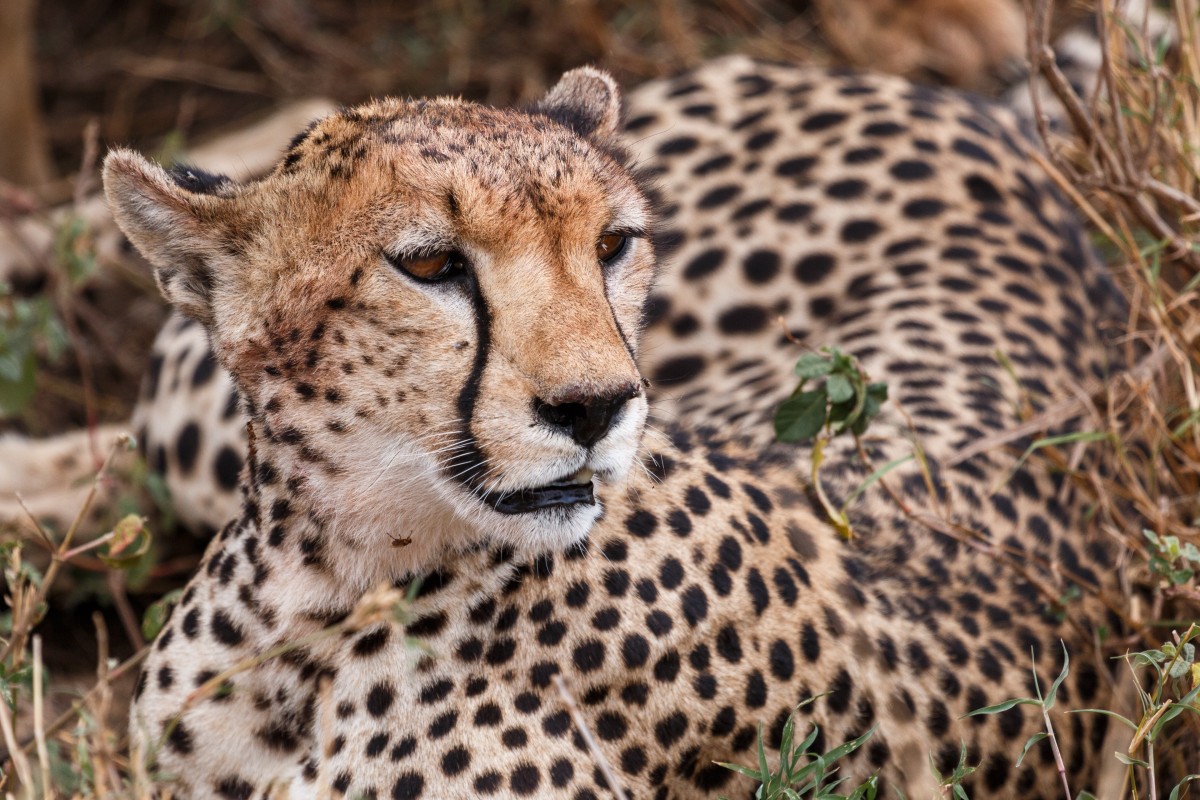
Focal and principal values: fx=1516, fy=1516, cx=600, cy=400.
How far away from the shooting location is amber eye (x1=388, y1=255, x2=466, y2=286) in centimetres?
167

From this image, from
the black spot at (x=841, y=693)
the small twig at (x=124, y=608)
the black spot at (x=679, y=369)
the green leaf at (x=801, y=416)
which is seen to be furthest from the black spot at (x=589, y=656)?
the black spot at (x=679, y=369)

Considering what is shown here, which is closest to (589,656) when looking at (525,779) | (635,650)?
(635,650)

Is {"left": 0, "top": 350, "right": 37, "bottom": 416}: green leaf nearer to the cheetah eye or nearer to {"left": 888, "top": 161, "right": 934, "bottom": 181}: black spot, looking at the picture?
the cheetah eye

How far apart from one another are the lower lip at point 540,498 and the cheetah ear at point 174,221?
1.46 feet

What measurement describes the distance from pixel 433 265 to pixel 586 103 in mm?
555

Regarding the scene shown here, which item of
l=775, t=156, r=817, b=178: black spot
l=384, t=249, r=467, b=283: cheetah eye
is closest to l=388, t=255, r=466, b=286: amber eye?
l=384, t=249, r=467, b=283: cheetah eye

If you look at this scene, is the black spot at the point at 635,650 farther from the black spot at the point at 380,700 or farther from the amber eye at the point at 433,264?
the amber eye at the point at 433,264

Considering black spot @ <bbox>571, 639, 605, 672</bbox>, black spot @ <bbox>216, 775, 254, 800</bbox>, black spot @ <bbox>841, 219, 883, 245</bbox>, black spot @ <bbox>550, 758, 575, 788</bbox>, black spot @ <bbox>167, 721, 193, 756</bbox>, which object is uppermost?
black spot @ <bbox>841, 219, 883, 245</bbox>

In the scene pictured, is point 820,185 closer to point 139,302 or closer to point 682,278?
point 682,278

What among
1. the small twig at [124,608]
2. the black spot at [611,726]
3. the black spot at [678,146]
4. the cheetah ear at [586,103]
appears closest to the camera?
the black spot at [611,726]

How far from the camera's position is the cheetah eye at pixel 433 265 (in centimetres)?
167

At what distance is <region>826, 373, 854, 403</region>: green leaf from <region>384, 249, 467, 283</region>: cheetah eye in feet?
2.05

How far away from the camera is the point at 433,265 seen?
5.50ft

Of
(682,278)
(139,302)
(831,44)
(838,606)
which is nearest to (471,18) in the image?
(831,44)
